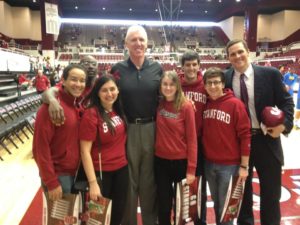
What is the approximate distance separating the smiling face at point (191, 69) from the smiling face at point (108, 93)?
63 cm

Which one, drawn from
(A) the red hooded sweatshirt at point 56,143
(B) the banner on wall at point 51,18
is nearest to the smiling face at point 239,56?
(A) the red hooded sweatshirt at point 56,143

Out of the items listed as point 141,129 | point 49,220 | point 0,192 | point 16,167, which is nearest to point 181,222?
point 141,129

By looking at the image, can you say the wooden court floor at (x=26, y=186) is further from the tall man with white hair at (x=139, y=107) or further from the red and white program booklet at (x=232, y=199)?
the tall man with white hair at (x=139, y=107)

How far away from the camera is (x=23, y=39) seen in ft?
87.3

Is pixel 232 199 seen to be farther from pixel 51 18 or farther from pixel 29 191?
pixel 51 18

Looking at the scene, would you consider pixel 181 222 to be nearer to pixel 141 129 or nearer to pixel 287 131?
pixel 141 129

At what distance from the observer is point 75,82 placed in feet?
6.23

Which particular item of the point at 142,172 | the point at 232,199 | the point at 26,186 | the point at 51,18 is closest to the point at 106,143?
the point at 142,172

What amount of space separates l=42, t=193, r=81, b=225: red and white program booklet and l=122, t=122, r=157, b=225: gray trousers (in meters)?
0.49

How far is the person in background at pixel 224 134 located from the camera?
206 centimetres

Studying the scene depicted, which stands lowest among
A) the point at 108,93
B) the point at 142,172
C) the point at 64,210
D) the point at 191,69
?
the point at 64,210

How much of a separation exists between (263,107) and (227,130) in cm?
34

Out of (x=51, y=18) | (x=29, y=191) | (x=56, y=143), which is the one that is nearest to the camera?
(x=56, y=143)

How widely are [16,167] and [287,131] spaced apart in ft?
12.9
